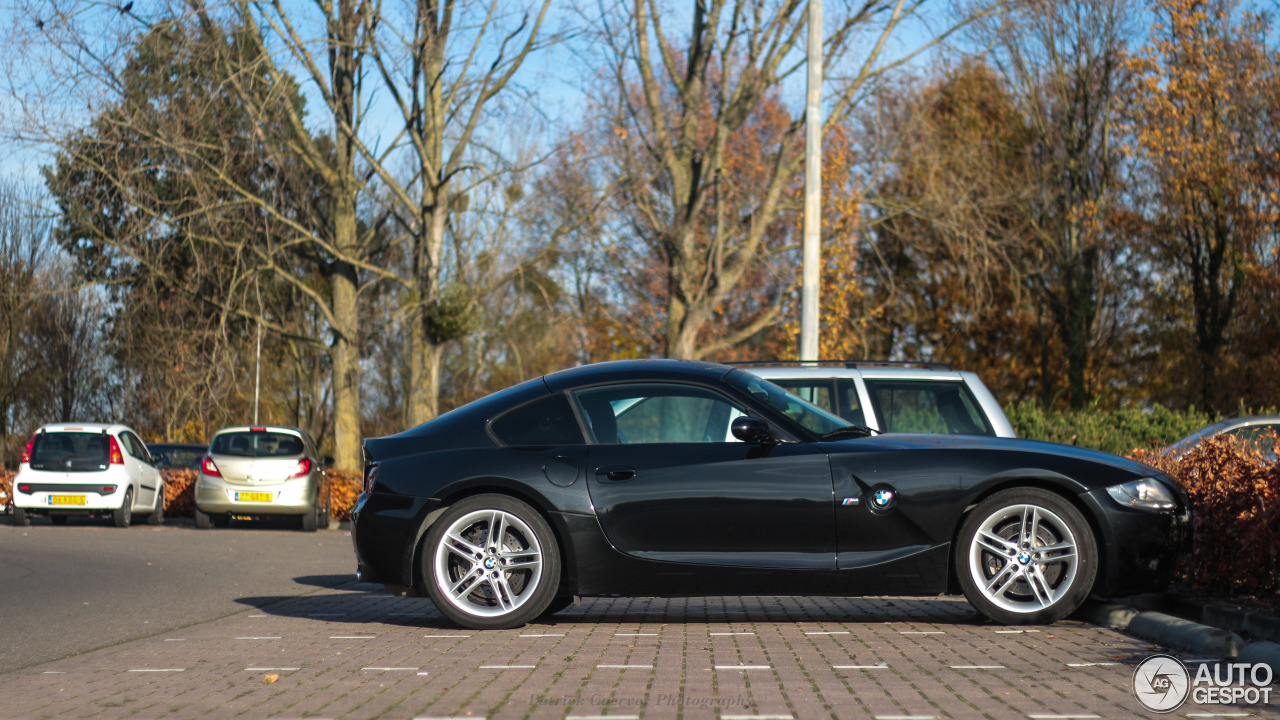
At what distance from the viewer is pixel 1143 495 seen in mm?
7227

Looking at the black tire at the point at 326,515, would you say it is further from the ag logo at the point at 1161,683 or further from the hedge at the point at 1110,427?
the ag logo at the point at 1161,683

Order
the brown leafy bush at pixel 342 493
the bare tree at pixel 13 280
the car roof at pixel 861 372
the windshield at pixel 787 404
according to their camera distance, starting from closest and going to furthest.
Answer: the windshield at pixel 787 404 < the car roof at pixel 861 372 < the brown leafy bush at pixel 342 493 < the bare tree at pixel 13 280

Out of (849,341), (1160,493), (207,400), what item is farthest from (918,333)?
(1160,493)

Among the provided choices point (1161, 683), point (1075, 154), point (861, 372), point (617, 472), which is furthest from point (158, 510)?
point (1075, 154)

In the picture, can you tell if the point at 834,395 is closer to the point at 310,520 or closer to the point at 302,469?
the point at 302,469

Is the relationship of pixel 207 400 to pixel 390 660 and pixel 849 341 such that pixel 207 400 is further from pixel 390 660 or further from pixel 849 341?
pixel 390 660

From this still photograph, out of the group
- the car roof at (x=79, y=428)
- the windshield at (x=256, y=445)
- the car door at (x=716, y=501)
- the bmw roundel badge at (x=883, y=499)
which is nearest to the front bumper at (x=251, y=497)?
the windshield at (x=256, y=445)

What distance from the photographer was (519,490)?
7.45 meters

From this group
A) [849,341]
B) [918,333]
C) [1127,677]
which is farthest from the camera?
[918,333]

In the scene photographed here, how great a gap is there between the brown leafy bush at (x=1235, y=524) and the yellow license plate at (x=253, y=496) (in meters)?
14.1

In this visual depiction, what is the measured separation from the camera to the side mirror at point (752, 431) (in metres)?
7.24

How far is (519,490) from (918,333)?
32613mm

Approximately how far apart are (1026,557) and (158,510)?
17.1 m

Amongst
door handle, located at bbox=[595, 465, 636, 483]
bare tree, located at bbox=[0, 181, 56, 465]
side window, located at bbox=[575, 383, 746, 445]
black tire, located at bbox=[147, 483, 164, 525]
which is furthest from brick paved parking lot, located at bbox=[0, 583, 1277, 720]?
bare tree, located at bbox=[0, 181, 56, 465]
